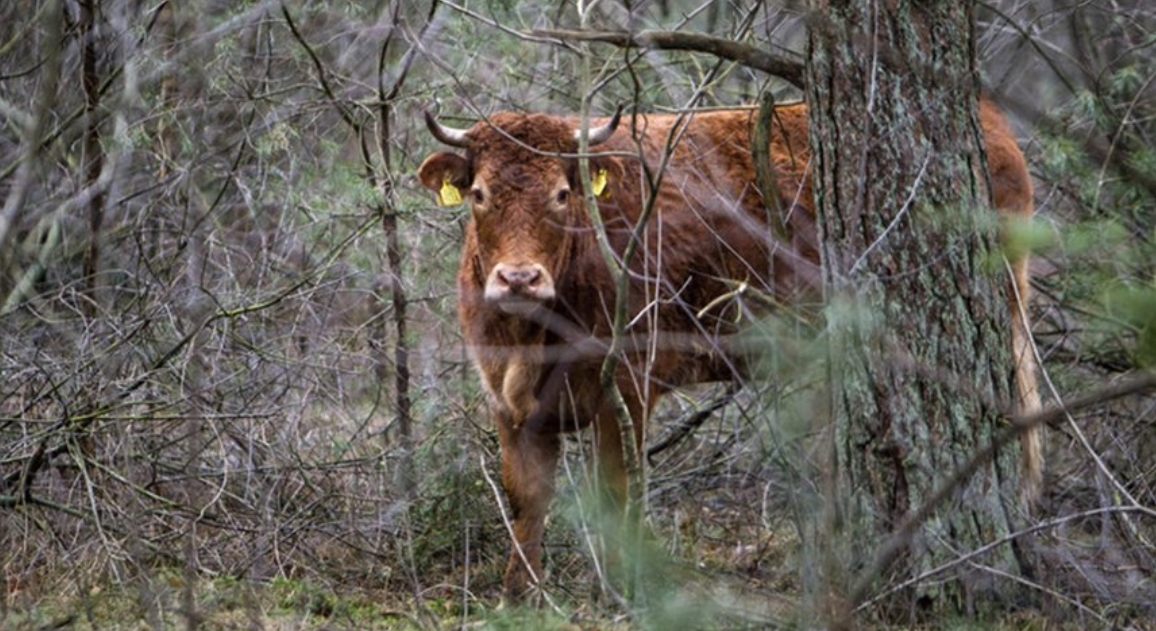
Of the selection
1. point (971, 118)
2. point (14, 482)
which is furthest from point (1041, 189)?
point (14, 482)

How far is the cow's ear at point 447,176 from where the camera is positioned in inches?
275

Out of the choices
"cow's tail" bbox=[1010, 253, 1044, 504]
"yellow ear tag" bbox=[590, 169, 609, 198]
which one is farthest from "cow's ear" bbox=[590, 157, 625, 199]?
"cow's tail" bbox=[1010, 253, 1044, 504]

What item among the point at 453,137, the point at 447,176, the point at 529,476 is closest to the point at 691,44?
the point at 453,137

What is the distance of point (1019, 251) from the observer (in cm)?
243

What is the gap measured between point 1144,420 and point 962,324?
116 centimetres

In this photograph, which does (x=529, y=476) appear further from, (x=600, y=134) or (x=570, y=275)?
(x=600, y=134)

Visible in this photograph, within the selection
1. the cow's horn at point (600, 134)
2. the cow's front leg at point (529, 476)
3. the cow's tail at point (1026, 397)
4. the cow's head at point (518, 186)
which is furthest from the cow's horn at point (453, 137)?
the cow's tail at point (1026, 397)

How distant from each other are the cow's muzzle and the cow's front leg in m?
0.64

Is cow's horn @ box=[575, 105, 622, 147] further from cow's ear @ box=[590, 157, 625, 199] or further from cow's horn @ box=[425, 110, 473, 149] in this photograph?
cow's horn @ box=[425, 110, 473, 149]

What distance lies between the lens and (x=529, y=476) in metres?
6.93

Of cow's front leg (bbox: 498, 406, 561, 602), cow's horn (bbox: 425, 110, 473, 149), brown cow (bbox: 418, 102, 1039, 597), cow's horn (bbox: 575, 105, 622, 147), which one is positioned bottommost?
cow's front leg (bbox: 498, 406, 561, 602)

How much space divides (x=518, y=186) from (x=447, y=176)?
376 millimetres

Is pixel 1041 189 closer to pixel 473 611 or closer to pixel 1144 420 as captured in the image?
pixel 1144 420

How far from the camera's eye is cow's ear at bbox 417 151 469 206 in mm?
6973
